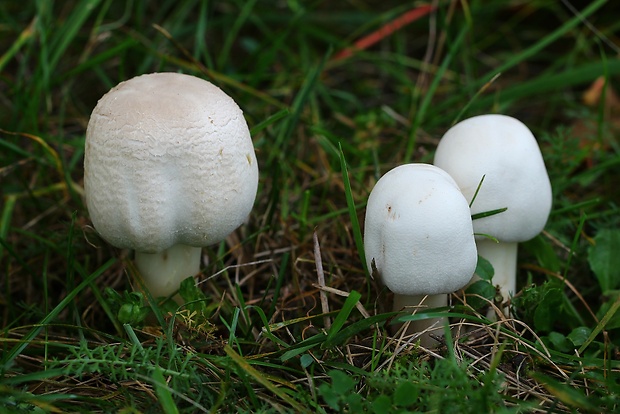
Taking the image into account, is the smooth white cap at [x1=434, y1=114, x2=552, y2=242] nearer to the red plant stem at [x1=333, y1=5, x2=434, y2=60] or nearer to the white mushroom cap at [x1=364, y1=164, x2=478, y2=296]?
the white mushroom cap at [x1=364, y1=164, x2=478, y2=296]

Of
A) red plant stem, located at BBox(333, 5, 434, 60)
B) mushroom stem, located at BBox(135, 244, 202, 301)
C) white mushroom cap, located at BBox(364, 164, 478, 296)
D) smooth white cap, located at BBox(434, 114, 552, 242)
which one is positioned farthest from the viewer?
red plant stem, located at BBox(333, 5, 434, 60)

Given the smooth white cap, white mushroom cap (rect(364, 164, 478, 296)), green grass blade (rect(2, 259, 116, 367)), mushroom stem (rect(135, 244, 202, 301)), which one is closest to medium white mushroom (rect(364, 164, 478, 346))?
white mushroom cap (rect(364, 164, 478, 296))

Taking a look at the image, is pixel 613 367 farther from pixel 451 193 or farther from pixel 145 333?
pixel 145 333

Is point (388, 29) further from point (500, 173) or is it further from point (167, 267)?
point (167, 267)

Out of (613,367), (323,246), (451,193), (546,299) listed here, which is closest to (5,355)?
(323,246)

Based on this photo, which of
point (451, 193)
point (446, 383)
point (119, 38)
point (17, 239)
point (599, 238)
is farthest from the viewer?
point (119, 38)

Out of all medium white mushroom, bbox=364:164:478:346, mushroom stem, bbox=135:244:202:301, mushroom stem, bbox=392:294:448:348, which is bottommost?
mushroom stem, bbox=392:294:448:348

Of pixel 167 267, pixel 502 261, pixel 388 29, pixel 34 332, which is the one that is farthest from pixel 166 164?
pixel 388 29

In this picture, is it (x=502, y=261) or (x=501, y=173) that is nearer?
(x=501, y=173)
